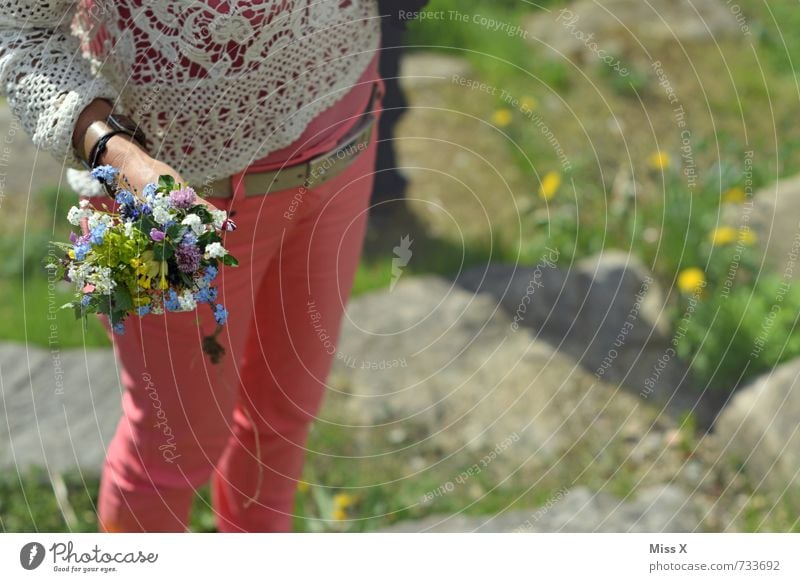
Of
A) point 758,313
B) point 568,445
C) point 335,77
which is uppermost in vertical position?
point 335,77

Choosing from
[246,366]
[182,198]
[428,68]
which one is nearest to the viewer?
[182,198]

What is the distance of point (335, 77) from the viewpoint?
3.81 ft

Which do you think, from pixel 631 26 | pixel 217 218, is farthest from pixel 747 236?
pixel 217 218

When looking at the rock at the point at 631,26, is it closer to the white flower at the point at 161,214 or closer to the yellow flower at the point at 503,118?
the yellow flower at the point at 503,118

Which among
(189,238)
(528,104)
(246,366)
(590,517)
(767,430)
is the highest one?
(528,104)

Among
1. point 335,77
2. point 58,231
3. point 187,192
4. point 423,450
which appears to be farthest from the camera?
point 58,231

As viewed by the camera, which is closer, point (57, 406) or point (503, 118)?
point (57, 406)

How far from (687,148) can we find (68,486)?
1.77 m

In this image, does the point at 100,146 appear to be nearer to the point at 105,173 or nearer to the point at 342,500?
the point at 105,173

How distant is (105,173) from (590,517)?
1218 mm

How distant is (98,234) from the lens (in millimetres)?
945

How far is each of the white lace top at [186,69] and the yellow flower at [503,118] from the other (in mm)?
1543
